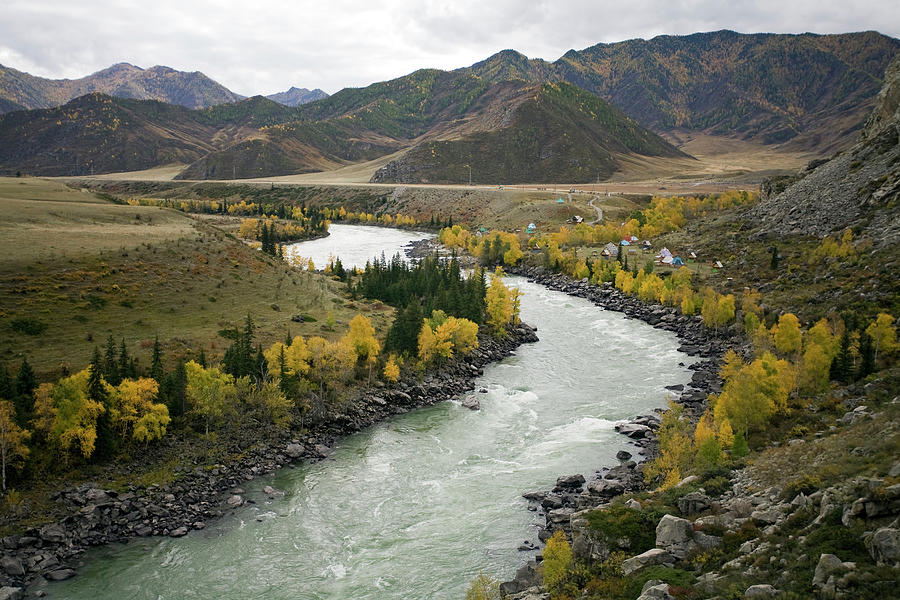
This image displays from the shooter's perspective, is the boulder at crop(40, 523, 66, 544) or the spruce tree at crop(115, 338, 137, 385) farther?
the spruce tree at crop(115, 338, 137, 385)

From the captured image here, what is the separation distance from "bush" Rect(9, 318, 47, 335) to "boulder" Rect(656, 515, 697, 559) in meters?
49.3

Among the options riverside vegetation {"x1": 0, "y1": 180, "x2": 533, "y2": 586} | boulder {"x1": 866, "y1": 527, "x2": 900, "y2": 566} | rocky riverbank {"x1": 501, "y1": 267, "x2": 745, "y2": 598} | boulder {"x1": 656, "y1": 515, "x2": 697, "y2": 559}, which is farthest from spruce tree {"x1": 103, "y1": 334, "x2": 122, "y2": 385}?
boulder {"x1": 866, "y1": 527, "x2": 900, "y2": 566}

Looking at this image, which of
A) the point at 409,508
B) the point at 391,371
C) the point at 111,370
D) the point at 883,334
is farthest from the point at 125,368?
the point at 883,334

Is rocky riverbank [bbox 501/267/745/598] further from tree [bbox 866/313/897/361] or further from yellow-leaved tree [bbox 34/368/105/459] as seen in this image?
yellow-leaved tree [bbox 34/368/105/459]

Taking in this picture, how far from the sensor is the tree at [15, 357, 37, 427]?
130ft

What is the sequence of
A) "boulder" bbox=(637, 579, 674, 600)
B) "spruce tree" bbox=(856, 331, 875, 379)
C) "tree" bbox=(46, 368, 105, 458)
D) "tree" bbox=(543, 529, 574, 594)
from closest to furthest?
1. "boulder" bbox=(637, 579, 674, 600)
2. "tree" bbox=(543, 529, 574, 594)
3. "tree" bbox=(46, 368, 105, 458)
4. "spruce tree" bbox=(856, 331, 875, 379)

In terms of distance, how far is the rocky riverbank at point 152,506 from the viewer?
109ft

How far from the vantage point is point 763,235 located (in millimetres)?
99688

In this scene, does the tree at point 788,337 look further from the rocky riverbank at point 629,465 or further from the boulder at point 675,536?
the boulder at point 675,536

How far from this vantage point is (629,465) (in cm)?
4409

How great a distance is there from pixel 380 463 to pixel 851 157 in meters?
94.1

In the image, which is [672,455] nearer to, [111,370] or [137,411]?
[137,411]

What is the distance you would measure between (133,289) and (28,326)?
12513mm

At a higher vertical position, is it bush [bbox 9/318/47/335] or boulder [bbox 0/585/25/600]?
bush [bbox 9/318/47/335]
